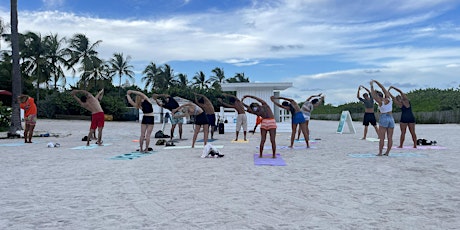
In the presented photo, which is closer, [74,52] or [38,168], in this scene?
[38,168]

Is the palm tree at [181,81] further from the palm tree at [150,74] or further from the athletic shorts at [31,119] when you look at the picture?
the athletic shorts at [31,119]

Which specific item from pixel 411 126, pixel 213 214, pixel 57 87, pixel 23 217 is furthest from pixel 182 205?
pixel 57 87

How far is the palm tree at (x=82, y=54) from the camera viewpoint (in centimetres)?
5222

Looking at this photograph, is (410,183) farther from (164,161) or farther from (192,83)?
(192,83)

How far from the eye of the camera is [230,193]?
19.0 feet

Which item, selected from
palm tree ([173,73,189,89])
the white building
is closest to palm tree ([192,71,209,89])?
palm tree ([173,73,189,89])

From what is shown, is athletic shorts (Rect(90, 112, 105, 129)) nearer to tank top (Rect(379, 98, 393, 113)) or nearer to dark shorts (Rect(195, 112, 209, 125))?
dark shorts (Rect(195, 112, 209, 125))

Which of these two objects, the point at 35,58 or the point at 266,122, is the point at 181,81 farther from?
the point at 266,122

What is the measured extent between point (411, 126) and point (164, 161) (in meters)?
7.13

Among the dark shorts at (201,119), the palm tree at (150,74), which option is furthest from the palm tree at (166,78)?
the dark shorts at (201,119)

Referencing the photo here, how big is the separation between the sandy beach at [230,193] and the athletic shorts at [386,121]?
32.4 inches

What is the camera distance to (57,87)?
57062 millimetres

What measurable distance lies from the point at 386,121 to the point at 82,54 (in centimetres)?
5057

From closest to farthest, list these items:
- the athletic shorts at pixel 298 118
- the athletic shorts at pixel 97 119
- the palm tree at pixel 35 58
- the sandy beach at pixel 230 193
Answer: the sandy beach at pixel 230 193 < the athletic shorts at pixel 298 118 < the athletic shorts at pixel 97 119 < the palm tree at pixel 35 58
